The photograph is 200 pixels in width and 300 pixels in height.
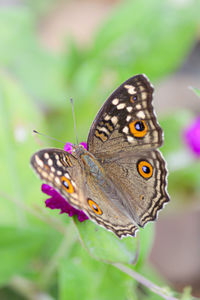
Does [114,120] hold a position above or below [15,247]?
above

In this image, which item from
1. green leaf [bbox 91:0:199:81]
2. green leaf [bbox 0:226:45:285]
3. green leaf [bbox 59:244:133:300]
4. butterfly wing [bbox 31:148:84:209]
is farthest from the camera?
green leaf [bbox 91:0:199:81]

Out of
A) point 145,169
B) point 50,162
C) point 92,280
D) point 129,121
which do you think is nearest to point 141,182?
point 145,169

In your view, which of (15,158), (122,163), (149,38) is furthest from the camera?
(149,38)

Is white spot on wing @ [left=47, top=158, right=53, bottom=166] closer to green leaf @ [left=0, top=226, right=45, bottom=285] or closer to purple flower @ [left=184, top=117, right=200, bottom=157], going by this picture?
green leaf @ [left=0, top=226, right=45, bottom=285]

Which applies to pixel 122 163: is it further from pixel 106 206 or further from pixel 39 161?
pixel 39 161

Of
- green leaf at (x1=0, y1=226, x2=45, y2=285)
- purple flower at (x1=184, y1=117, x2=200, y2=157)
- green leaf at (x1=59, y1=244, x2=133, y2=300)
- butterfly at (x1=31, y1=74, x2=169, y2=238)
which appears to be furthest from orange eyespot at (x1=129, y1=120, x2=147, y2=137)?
purple flower at (x1=184, y1=117, x2=200, y2=157)

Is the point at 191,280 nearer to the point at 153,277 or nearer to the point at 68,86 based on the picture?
the point at 153,277
